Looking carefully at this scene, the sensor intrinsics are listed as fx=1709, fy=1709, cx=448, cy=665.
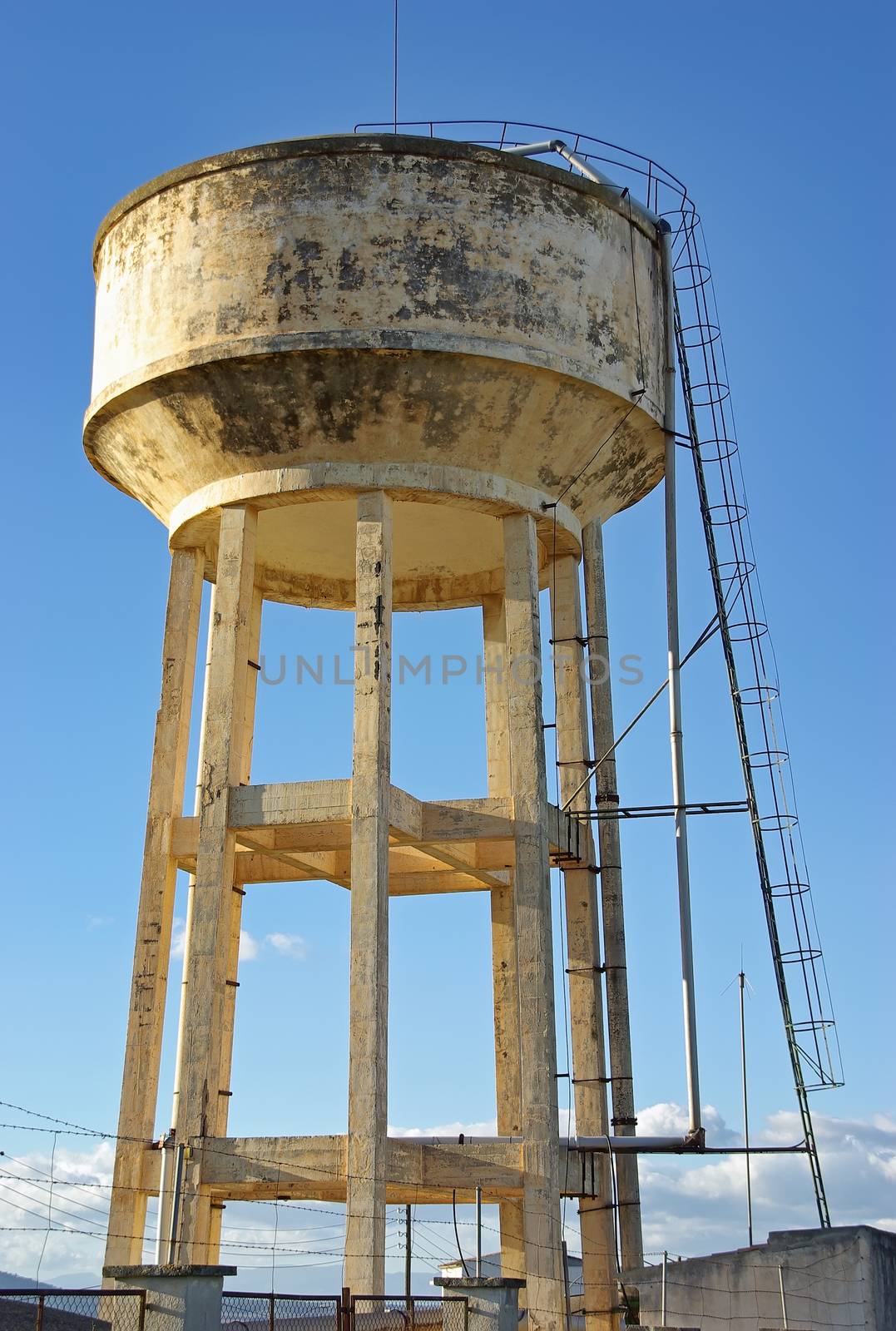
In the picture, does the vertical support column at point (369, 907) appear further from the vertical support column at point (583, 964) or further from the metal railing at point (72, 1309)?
the vertical support column at point (583, 964)

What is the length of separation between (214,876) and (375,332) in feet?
18.2

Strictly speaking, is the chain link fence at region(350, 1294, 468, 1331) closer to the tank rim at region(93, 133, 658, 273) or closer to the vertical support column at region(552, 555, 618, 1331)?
the vertical support column at region(552, 555, 618, 1331)

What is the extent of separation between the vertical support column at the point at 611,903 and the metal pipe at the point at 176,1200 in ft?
15.0

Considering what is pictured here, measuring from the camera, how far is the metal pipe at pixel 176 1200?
15492 mm

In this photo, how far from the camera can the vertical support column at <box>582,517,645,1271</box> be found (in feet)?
58.4

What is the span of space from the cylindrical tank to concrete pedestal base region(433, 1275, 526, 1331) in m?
7.88

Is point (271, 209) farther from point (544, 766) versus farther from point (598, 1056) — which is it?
point (598, 1056)

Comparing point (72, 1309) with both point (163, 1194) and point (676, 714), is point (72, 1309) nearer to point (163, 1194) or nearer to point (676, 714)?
point (163, 1194)

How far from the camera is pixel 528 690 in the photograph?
17.4m

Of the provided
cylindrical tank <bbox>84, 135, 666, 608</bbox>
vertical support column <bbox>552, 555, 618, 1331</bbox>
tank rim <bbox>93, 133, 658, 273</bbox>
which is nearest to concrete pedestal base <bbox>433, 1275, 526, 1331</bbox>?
vertical support column <bbox>552, 555, 618, 1331</bbox>

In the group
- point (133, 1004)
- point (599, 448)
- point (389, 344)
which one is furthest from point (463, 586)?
point (133, 1004)

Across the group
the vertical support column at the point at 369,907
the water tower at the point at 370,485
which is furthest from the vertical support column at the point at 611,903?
the vertical support column at the point at 369,907

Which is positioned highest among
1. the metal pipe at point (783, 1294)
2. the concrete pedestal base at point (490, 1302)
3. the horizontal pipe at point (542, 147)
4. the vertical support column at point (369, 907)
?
the horizontal pipe at point (542, 147)

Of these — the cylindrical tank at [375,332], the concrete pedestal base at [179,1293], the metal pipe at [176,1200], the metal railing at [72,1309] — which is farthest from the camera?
the cylindrical tank at [375,332]
